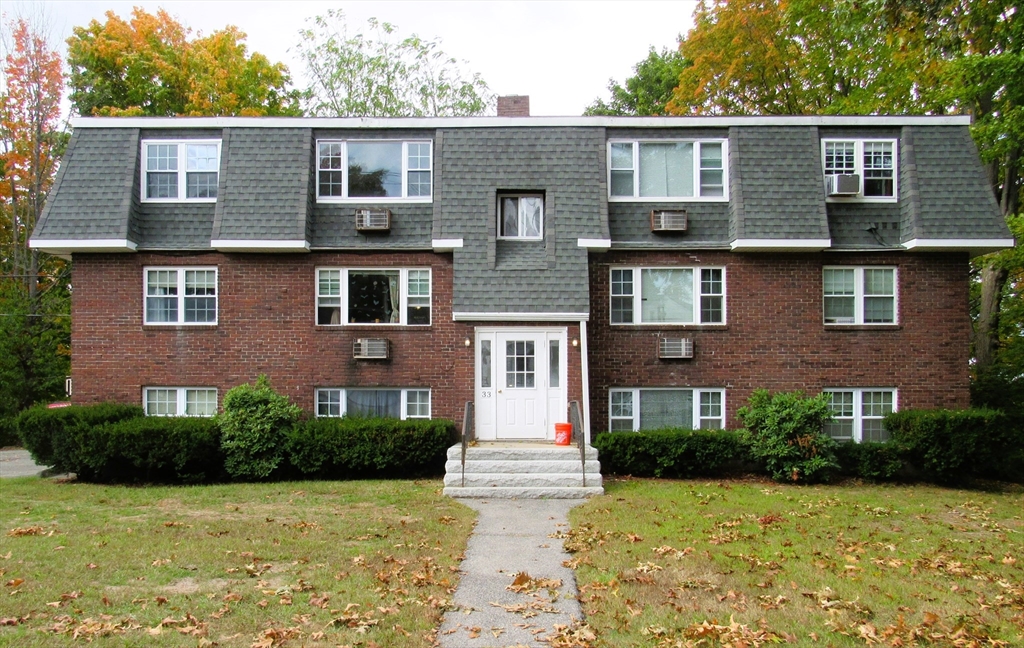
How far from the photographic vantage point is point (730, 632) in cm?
648

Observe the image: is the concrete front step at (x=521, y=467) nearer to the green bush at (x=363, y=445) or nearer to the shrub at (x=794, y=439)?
the green bush at (x=363, y=445)

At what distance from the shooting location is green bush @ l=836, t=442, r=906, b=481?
15.3 meters

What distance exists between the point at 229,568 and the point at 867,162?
14.6 m

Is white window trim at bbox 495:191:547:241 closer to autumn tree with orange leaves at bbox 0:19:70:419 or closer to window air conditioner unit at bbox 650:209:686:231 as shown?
window air conditioner unit at bbox 650:209:686:231

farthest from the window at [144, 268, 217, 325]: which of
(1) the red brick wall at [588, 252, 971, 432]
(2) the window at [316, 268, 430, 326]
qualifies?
(1) the red brick wall at [588, 252, 971, 432]

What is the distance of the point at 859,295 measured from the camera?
16.6m

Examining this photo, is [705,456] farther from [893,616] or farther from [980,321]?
[980,321]

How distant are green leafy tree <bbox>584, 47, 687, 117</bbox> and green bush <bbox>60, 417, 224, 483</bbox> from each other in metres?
23.5

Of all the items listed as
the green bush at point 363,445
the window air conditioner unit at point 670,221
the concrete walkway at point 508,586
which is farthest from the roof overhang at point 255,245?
the concrete walkway at point 508,586

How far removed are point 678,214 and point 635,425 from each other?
14.2 ft

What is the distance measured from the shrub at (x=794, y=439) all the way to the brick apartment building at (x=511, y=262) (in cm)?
119

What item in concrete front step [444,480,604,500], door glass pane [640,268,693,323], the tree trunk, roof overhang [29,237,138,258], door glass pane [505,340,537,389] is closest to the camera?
concrete front step [444,480,604,500]

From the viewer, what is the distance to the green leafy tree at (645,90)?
3366cm

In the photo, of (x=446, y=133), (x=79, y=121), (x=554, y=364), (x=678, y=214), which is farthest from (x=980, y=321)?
(x=79, y=121)
